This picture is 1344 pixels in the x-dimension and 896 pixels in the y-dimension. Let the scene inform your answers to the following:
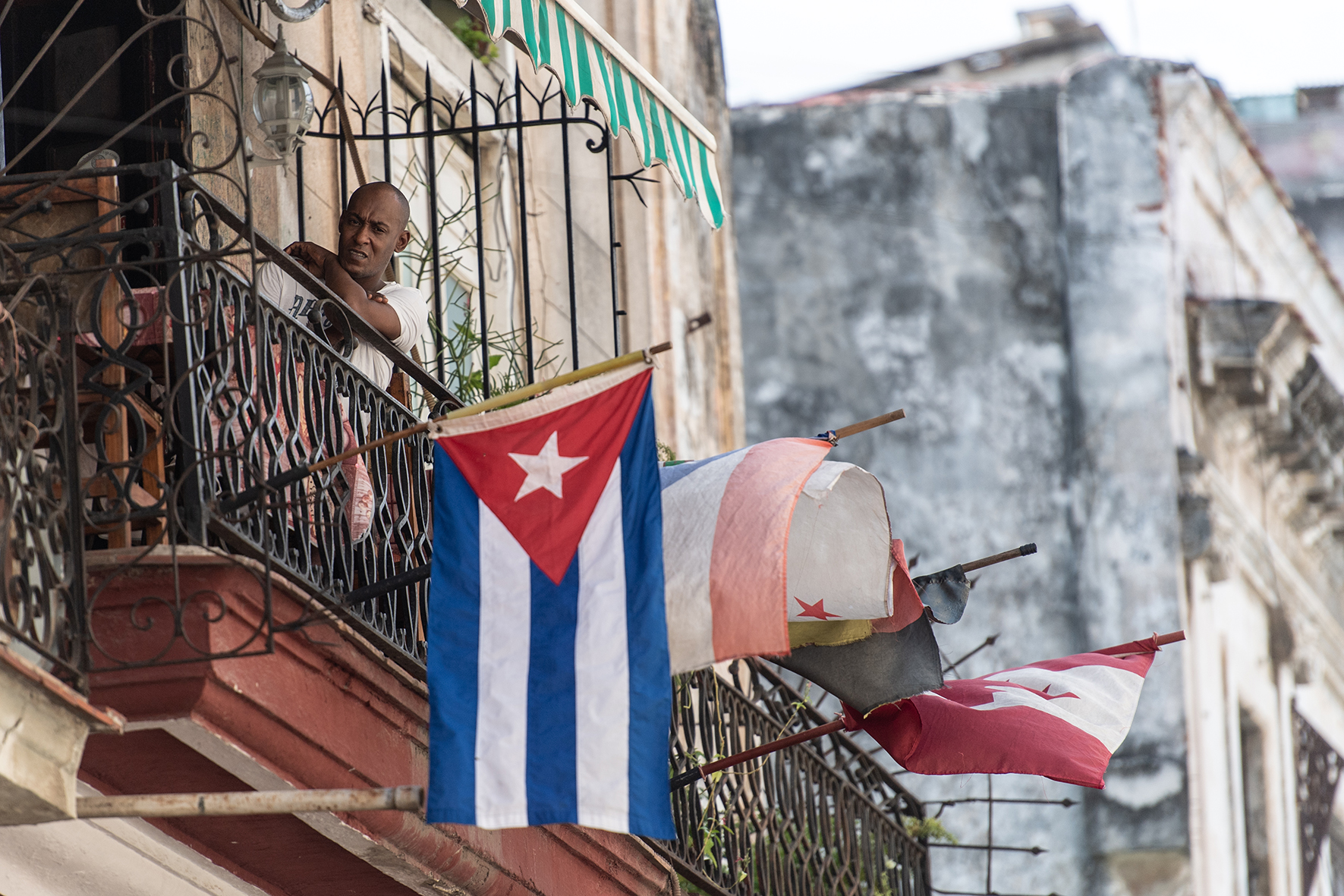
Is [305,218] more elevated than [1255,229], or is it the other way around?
[1255,229]

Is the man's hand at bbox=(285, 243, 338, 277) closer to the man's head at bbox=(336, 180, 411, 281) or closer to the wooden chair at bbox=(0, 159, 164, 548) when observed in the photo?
the man's head at bbox=(336, 180, 411, 281)

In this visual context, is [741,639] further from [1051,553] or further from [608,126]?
[1051,553]

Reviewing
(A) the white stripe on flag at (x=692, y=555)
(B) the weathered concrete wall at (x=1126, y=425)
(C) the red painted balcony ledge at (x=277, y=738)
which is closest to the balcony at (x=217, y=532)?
(C) the red painted balcony ledge at (x=277, y=738)

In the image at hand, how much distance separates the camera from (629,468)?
5664mm

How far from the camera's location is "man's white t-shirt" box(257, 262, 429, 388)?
260 inches

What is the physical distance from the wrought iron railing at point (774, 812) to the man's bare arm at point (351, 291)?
8.01 ft

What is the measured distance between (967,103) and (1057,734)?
441 inches

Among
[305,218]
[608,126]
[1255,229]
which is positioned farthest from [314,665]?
[1255,229]

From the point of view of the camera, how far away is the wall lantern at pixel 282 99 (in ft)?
24.8

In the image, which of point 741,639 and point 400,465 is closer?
point 741,639

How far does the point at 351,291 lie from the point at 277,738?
1504 millimetres

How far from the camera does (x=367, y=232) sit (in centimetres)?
688

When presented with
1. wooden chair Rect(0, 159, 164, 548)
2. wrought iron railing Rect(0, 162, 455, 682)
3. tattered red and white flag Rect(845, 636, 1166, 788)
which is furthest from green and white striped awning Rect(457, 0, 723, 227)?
tattered red and white flag Rect(845, 636, 1166, 788)

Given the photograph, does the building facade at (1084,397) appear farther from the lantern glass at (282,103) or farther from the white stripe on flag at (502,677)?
the white stripe on flag at (502,677)
